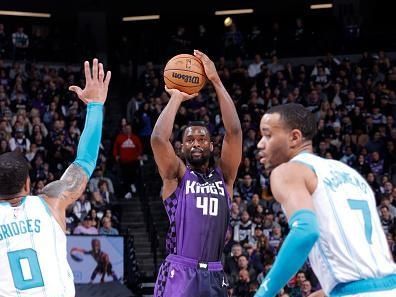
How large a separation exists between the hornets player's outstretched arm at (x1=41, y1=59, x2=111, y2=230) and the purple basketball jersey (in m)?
1.27

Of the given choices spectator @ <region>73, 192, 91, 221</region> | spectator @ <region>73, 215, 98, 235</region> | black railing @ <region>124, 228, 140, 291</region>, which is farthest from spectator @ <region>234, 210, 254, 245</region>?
spectator @ <region>73, 192, 91, 221</region>

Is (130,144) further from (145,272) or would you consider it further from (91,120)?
(91,120)

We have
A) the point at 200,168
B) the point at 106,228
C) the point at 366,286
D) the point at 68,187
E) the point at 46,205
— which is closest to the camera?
the point at 366,286

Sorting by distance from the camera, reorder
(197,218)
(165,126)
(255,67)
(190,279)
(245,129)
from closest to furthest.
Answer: (190,279) → (197,218) → (165,126) → (245,129) → (255,67)

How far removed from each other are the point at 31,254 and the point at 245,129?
45.2 ft

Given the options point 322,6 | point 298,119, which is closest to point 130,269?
point 298,119

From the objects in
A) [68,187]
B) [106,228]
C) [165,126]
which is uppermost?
[165,126]

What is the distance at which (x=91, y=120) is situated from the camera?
5816 millimetres

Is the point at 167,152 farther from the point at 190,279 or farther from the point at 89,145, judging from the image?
the point at 89,145

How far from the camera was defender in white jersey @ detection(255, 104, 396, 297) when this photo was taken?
4184mm

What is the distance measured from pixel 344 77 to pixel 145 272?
7719 mm

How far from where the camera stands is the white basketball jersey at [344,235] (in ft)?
14.3

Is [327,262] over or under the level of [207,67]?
under

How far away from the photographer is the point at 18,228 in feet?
16.7
